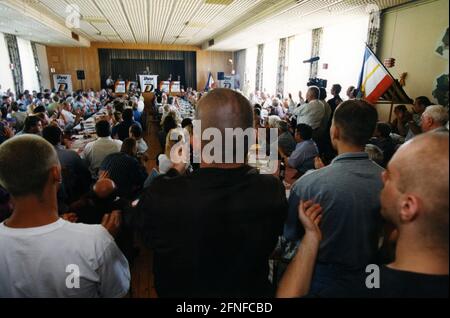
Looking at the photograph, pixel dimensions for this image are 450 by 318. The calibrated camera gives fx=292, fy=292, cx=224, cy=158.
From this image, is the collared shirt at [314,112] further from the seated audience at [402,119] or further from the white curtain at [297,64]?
the white curtain at [297,64]

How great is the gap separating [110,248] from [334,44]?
10232mm

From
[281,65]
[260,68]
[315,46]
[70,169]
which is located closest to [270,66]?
[260,68]

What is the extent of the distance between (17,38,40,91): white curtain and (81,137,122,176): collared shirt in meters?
13.1

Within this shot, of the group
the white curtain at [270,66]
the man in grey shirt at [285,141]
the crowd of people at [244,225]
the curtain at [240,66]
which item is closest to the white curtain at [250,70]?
the curtain at [240,66]

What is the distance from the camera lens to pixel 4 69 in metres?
11.8

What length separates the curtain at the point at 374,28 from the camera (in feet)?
23.2

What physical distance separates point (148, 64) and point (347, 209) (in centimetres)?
2276

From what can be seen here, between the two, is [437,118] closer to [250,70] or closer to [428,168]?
[428,168]

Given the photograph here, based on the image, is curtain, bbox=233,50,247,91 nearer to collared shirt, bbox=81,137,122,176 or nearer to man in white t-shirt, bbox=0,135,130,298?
collared shirt, bbox=81,137,122,176

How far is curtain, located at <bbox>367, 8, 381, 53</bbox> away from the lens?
7059 mm

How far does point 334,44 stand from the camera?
961 centimetres
